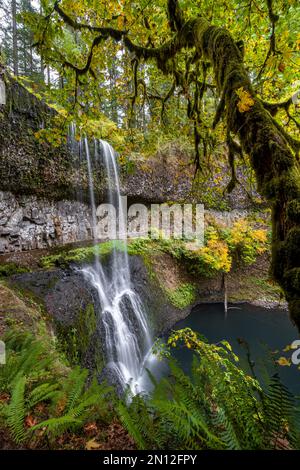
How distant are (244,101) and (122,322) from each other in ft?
20.4

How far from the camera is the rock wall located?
662 centimetres

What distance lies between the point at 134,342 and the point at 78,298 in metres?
2.42

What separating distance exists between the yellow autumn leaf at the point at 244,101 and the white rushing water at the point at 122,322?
5.49 meters

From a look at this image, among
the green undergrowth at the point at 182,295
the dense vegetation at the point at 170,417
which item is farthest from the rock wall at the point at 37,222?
the dense vegetation at the point at 170,417

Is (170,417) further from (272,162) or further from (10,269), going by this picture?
(10,269)

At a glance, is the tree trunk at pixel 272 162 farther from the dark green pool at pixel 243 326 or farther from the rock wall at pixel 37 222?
the dark green pool at pixel 243 326

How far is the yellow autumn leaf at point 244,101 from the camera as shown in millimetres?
1568

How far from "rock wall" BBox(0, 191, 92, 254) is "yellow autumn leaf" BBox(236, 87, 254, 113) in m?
6.91

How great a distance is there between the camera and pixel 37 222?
755cm

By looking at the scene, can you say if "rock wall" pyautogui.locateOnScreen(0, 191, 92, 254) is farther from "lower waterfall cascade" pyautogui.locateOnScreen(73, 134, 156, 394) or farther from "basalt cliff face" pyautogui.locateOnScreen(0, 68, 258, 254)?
"lower waterfall cascade" pyautogui.locateOnScreen(73, 134, 156, 394)

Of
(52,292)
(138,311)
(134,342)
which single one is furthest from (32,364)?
(138,311)

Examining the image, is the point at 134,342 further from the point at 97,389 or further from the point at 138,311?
the point at 97,389

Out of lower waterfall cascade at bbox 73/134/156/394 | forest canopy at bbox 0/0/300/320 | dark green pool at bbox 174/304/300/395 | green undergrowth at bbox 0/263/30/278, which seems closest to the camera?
forest canopy at bbox 0/0/300/320

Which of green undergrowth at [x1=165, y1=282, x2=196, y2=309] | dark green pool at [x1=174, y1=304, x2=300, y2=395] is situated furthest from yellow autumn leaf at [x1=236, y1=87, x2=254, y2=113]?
green undergrowth at [x1=165, y1=282, x2=196, y2=309]
